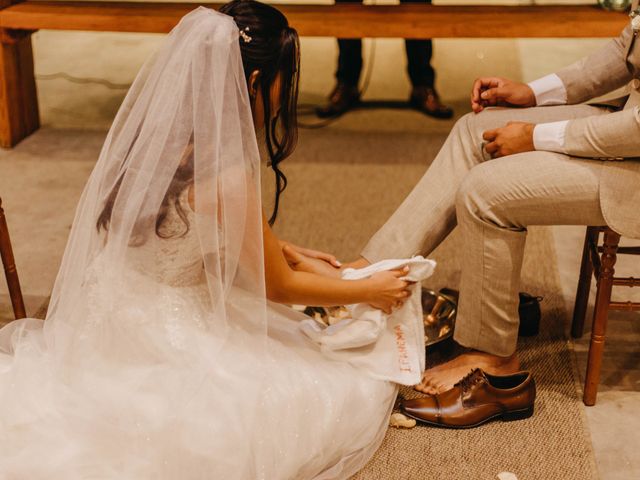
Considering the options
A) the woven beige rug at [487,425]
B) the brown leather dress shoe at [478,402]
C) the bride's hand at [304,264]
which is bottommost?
the woven beige rug at [487,425]

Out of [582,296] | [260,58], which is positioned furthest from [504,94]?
[260,58]

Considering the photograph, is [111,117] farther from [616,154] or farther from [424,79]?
[616,154]

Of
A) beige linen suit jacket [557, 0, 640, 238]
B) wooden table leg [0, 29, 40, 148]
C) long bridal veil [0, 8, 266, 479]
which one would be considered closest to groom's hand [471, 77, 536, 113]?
beige linen suit jacket [557, 0, 640, 238]

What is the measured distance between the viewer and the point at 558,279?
2.68 metres

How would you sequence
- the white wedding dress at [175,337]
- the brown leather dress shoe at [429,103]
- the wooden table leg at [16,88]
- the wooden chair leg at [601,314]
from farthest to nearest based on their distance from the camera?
the brown leather dress shoe at [429,103]
the wooden table leg at [16,88]
the wooden chair leg at [601,314]
the white wedding dress at [175,337]

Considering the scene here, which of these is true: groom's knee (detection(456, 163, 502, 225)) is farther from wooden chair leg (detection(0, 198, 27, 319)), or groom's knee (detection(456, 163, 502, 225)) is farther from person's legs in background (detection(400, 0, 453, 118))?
person's legs in background (detection(400, 0, 453, 118))

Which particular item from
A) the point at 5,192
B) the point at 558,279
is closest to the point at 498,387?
the point at 558,279

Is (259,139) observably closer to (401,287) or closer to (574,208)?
(401,287)

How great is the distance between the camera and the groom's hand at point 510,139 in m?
2.03

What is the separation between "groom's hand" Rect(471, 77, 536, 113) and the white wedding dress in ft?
2.52

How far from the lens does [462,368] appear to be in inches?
83.0

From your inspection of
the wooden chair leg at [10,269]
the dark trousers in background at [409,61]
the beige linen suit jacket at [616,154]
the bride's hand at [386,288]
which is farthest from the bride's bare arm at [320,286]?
the dark trousers in background at [409,61]

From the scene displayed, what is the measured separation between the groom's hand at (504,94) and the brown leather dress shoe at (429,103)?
1645mm

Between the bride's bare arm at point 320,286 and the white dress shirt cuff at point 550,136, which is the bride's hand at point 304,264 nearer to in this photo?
the bride's bare arm at point 320,286
